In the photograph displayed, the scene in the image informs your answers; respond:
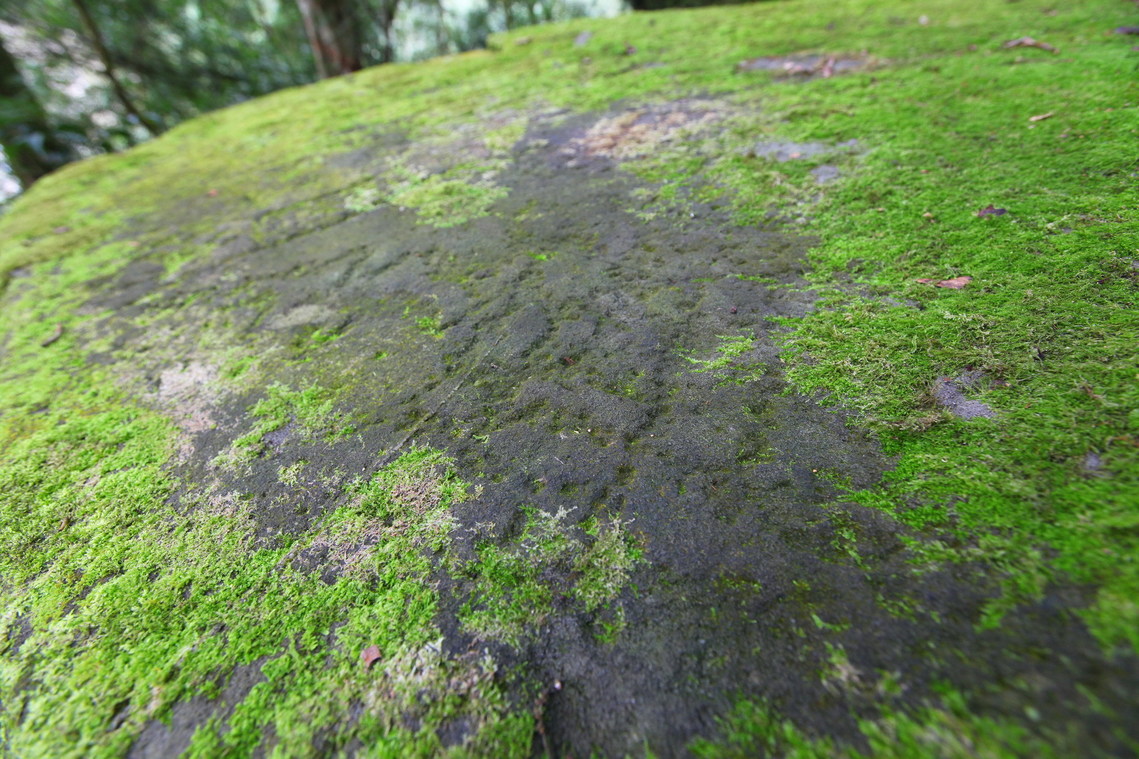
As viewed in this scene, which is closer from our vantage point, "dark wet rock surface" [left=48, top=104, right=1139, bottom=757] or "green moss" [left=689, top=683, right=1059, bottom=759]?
"green moss" [left=689, top=683, right=1059, bottom=759]

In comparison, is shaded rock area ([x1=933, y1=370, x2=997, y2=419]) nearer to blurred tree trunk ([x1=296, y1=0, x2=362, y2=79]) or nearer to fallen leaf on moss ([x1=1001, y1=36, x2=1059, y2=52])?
fallen leaf on moss ([x1=1001, y1=36, x2=1059, y2=52])

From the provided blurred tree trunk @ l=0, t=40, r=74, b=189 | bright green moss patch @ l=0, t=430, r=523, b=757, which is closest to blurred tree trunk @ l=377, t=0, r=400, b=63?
blurred tree trunk @ l=0, t=40, r=74, b=189

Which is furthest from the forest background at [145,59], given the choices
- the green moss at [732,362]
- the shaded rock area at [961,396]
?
the shaded rock area at [961,396]

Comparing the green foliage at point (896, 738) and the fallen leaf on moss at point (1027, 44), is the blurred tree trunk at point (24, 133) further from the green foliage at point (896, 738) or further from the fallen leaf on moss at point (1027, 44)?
the fallen leaf on moss at point (1027, 44)

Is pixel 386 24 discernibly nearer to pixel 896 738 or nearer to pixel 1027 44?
pixel 1027 44

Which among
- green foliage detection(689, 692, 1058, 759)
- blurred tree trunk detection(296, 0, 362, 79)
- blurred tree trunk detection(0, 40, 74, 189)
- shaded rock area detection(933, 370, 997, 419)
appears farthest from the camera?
blurred tree trunk detection(296, 0, 362, 79)

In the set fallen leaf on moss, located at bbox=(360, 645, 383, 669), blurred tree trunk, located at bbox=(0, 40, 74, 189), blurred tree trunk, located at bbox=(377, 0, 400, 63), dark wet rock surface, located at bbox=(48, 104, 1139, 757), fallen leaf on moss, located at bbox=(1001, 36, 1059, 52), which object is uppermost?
blurred tree trunk, located at bbox=(377, 0, 400, 63)

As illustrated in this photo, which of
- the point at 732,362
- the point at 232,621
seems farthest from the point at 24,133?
the point at 732,362
